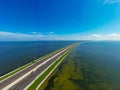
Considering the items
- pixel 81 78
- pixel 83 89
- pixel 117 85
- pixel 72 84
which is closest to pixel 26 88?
pixel 72 84

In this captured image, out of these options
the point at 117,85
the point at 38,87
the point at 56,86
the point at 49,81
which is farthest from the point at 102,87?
the point at 38,87

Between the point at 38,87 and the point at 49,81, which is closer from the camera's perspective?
the point at 38,87

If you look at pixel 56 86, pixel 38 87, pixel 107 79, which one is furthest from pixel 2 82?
pixel 107 79

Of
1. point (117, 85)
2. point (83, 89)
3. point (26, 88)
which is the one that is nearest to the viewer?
point (26, 88)

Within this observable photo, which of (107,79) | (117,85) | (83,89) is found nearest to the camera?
(83,89)

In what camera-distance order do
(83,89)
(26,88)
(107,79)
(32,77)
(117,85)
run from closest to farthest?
(26,88) → (83,89) → (117,85) → (32,77) → (107,79)

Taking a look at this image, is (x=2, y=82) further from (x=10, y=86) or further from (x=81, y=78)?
(x=81, y=78)

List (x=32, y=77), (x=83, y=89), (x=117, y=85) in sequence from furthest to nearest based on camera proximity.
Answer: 1. (x=32, y=77)
2. (x=117, y=85)
3. (x=83, y=89)

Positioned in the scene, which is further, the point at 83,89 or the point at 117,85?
the point at 117,85

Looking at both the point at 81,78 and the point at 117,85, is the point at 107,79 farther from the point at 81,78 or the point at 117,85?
the point at 81,78
